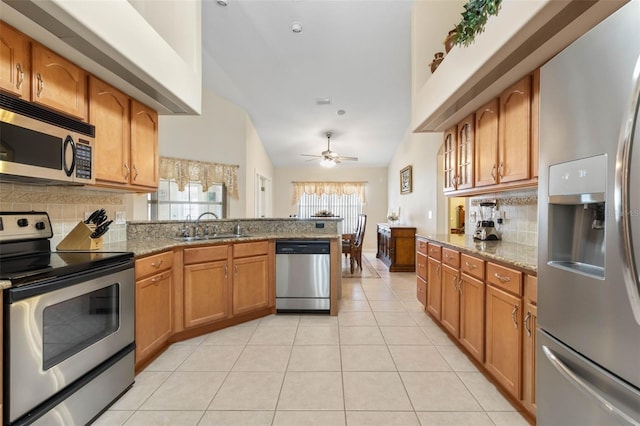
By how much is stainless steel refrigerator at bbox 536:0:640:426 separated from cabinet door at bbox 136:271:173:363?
7.64ft

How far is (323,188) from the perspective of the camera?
8.44 metres

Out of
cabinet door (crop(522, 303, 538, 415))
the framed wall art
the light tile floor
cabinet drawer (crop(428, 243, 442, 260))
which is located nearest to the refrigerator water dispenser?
cabinet door (crop(522, 303, 538, 415))

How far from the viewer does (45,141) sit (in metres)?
1.60

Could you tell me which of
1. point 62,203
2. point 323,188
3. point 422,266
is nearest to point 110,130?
point 62,203

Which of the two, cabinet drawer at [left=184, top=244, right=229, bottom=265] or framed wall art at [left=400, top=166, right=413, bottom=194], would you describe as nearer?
cabinet drawer at [left=184, top=244, right=229, bottom=265]

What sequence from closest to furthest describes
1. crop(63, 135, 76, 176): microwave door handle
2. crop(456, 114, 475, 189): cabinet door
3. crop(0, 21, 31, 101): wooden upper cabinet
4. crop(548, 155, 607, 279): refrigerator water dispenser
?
crop(548, 155, 607, 279): refrigerator water dispenser → crop(0, 21, 31, 101): wooden upper cabinet → crop(63, 135, 76, 176): microwave door handle → crop(456, 114, 475, 189): cabinet door

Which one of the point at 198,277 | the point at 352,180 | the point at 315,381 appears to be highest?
the point at 352,180

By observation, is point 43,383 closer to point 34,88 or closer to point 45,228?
point 45,228

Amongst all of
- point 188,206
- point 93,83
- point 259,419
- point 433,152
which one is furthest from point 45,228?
point 433,152

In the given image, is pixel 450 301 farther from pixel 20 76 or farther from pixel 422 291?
pixel 20 76

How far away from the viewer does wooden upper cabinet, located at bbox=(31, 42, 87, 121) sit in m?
1.59

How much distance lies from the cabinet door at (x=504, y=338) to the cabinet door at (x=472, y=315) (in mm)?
68

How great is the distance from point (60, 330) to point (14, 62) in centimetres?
137

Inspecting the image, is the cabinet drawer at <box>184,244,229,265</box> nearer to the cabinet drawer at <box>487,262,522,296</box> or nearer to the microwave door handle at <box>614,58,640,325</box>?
the cabinet drawer at <box>487,262,522,296</box>
